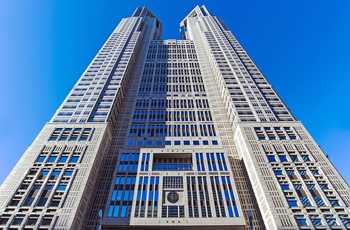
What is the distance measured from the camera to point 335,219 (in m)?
39.0

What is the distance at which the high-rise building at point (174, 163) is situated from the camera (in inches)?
1615

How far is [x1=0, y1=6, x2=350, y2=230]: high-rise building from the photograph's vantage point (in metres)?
41.0

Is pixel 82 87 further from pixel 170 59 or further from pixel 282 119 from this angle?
pixel 282 119

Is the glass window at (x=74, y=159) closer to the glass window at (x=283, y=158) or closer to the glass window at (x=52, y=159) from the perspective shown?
the glass window at (x=52, y=159)

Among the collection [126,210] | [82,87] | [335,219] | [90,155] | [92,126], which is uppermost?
[82,87]

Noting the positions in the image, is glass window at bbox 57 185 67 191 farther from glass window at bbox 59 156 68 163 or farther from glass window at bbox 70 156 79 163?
glass window at bbox 59 156 68 163

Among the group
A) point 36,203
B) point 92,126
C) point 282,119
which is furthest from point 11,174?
point 282,119

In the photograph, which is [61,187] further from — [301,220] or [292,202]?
[301,220]

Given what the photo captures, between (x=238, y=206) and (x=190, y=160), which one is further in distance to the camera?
(x=190, y=160)

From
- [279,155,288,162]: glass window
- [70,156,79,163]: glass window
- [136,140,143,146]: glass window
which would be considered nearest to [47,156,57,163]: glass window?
[70,156,79,163]: glass window

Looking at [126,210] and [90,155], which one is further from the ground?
[90,155]

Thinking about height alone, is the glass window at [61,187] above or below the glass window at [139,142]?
below

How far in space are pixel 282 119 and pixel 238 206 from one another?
30204 millimetres

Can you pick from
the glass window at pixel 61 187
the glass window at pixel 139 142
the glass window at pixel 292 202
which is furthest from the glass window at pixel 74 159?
the glass window at pixel 292 202
